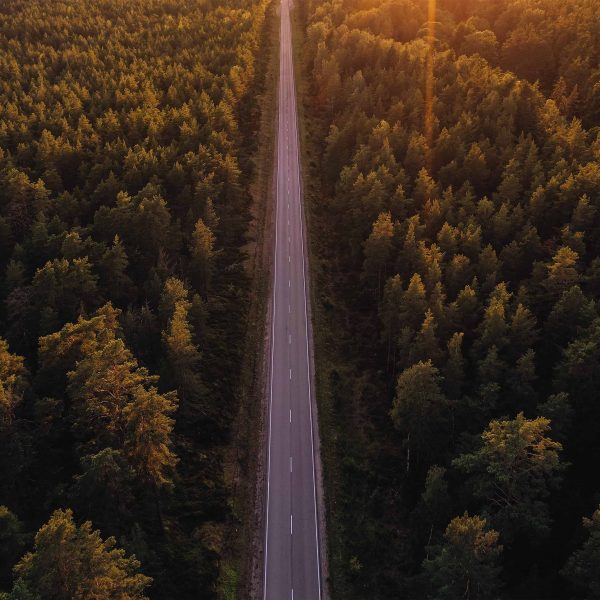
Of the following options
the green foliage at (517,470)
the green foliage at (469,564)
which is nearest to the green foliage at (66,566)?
the green foliage at (469,564)

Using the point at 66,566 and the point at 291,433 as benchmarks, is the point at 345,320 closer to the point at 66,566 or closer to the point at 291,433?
the point at 291,433

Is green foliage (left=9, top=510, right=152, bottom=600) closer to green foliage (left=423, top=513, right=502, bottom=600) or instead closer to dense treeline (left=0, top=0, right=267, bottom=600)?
dense treeline (left=0, top=0, right=267, bottom=600)

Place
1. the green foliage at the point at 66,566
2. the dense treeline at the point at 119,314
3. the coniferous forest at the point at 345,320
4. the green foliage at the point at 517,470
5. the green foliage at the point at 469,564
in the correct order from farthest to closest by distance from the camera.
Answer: the coniferous forest at the point at 345,320
the dense treeline at the point at 119,314
the green foliage at the point at 517,470
the green foliage at the point at 469,564
the green foliage at the point at 66,566

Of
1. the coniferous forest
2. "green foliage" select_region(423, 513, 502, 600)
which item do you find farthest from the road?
"green foliage" select_region(423, 513, 502, 600)

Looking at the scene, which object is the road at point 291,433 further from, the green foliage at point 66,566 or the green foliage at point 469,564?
the green foliage at point 66,566

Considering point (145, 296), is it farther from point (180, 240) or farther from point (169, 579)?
point (169, 579)

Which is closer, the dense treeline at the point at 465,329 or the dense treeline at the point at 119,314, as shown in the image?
the dense treeline at the point at 119,314

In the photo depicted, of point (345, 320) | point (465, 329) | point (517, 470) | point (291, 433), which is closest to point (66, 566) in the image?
point (291, 433)
